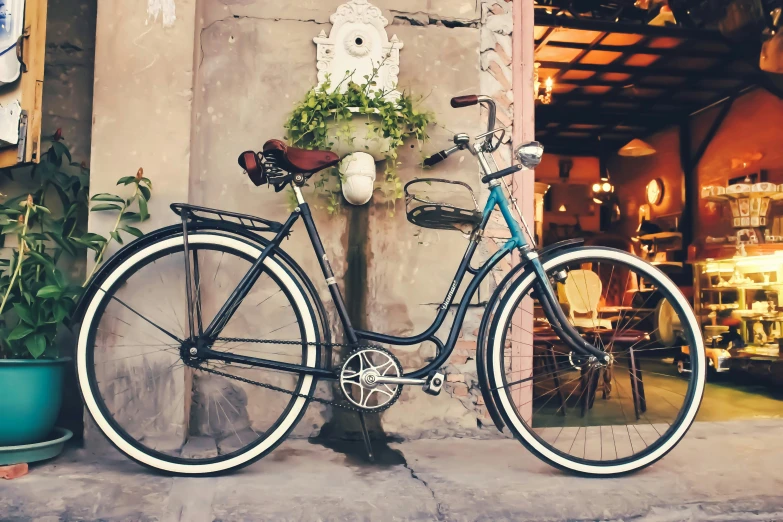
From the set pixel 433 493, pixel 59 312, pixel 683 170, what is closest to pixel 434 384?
pixel 433 493

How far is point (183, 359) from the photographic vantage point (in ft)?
7.27

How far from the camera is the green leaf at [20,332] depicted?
7.19 feet

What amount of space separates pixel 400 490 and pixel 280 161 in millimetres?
1219

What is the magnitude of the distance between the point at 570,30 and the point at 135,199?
6.00 m

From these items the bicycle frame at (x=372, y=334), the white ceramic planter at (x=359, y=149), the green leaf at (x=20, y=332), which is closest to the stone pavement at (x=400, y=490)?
the bicycle frame at (x=372, y=334)

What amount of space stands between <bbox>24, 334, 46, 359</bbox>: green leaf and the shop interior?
10.8 feet

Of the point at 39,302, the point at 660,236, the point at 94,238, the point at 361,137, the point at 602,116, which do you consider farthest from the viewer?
the point at 602,116

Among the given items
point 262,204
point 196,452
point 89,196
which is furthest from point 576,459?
point 89,196

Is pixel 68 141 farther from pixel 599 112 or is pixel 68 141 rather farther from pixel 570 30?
pixel 599 112

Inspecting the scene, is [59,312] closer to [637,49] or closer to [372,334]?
[372,334]

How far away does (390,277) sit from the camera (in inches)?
111

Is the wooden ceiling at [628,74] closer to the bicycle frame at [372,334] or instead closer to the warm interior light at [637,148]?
the warm interior light at [637,148]

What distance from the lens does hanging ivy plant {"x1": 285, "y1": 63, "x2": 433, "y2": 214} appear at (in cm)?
259

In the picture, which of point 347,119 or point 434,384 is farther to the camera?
point 347,119
